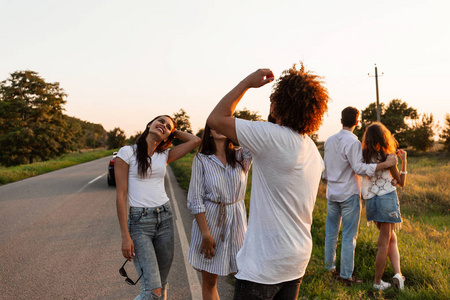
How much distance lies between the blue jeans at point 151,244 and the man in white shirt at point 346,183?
7.56 feet

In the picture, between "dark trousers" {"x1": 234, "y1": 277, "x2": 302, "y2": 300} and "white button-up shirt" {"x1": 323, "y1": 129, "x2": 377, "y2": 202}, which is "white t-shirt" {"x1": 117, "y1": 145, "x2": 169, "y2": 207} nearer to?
"dark trousers" {"x1": 234, "y1": 277, "x2": 302, "y2": 300}

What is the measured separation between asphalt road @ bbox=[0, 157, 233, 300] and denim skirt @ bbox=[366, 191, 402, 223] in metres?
1.96

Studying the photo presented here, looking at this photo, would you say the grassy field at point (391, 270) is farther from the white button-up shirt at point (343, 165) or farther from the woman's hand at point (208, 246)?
the woman's hand at point (208, 246)

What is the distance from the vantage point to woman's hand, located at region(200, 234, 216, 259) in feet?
8.73

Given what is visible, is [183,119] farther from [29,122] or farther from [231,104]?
[231,104]

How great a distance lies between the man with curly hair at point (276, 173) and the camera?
1.70 meters

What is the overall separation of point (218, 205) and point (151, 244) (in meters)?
0.65

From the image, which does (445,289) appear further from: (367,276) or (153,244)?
(153,244)

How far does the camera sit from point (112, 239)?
6.21m

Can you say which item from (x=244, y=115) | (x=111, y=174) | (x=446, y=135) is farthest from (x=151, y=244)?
(x=446, y=135)

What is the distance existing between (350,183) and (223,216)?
214 centimetres

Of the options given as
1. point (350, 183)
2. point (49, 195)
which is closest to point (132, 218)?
point (350, 183)

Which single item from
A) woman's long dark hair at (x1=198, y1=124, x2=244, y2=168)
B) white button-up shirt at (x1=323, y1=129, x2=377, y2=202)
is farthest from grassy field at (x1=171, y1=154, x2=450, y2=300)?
woman's long dark hair at (x1=198, y1=124, x2=244, y2=168)

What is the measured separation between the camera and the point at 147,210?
285cm
